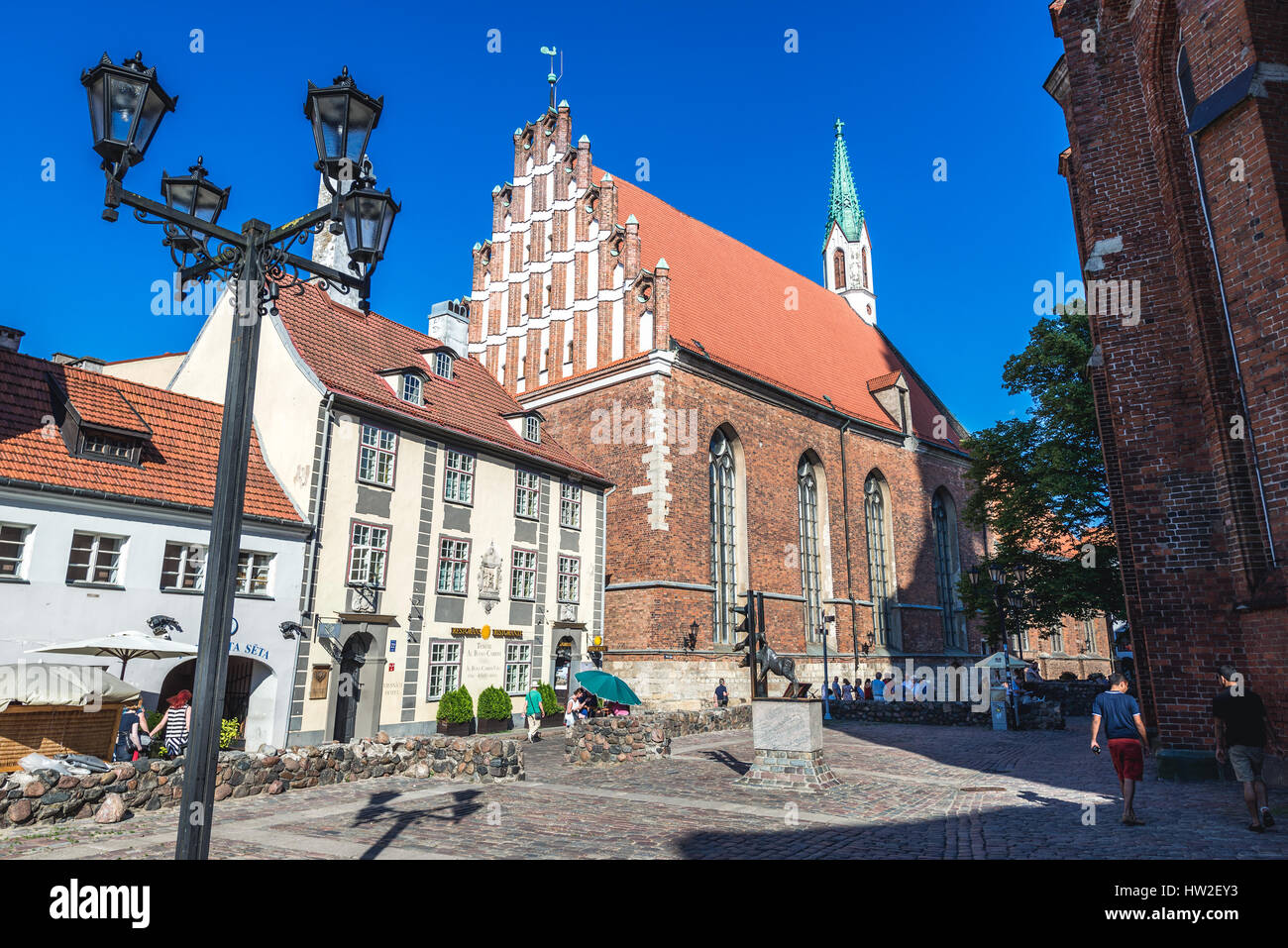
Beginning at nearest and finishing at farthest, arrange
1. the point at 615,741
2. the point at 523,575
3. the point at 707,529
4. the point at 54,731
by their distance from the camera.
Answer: the point at 54,731, the point at 615,741, the point at 523,575, the point at 707,529

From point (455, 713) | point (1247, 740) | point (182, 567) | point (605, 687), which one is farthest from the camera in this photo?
point (455, 713)

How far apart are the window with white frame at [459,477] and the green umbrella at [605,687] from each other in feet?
22.3

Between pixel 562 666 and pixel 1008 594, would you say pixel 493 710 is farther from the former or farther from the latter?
pixel 1008 594

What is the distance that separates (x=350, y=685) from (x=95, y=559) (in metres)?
5.86

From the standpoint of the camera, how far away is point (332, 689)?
17766mm

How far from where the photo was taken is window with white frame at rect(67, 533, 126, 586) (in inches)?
557

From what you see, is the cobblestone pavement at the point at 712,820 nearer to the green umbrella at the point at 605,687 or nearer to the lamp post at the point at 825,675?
the green umbrella at the point at 605,687

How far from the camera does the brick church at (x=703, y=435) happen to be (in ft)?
83.2

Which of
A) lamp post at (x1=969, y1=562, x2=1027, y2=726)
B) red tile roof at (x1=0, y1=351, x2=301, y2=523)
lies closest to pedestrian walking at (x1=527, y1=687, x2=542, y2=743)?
red tile roof at (x1=0, y1=351, x2=301, y2=523)

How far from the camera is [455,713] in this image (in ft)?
64.6

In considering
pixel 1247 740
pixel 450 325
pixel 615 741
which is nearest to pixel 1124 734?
pixel 1247 740

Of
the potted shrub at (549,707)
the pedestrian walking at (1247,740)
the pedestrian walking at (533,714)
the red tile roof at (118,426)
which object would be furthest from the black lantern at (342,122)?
the potted shrub at (549,707)
